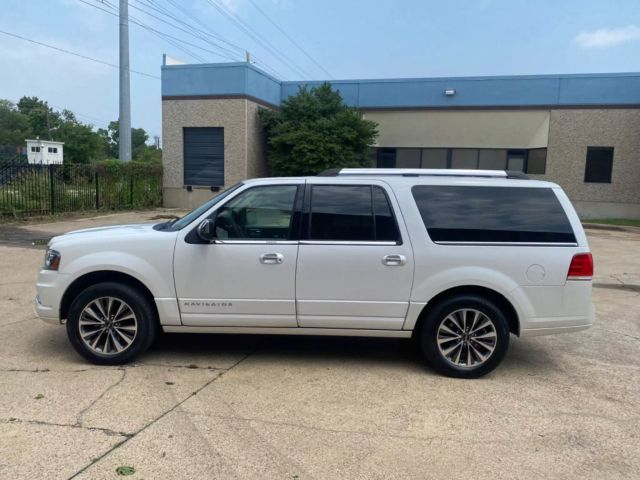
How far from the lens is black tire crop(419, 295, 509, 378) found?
16.0ft

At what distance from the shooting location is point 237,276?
493 cm

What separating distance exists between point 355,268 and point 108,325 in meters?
2.36

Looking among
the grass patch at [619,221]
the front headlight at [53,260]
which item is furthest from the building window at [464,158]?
the front headlight at [53,260]

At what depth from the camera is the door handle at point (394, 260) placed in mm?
4863

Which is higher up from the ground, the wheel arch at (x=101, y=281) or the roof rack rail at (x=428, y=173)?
the roof rack rail at (x=428, y=173)

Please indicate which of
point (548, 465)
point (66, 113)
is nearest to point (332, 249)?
point (548, 465)

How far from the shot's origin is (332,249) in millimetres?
4930

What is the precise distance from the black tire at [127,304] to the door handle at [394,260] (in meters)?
2.22

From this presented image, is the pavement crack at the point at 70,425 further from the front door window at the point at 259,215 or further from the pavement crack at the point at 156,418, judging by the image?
the front door window at the point at 259,215

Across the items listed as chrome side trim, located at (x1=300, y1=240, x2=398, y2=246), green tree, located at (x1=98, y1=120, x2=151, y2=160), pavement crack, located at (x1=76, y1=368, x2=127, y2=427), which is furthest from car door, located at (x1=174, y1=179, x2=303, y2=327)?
green tree, located at (x1=98, y1=120, x2=151, y2=160)

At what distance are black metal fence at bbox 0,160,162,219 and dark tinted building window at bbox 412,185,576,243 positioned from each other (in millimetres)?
15736

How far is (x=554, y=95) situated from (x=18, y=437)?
2425cm

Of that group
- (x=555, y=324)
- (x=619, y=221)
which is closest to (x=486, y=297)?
(x=555, y=324)

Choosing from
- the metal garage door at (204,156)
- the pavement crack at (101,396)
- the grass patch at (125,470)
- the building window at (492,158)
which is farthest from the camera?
the building window at (492,158)
